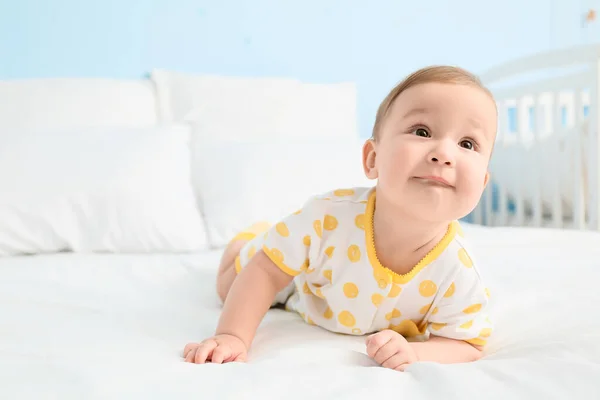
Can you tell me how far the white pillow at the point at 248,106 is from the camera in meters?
1.93

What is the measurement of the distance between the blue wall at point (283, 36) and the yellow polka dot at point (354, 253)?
1.47 m

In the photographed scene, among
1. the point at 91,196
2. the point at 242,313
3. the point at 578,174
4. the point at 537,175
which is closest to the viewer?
the point at 242,313

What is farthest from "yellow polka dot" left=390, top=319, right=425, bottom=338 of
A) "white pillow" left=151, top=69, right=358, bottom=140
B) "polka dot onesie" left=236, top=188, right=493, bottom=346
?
"white pillow" left=151, top=69, right=358, bottom=140

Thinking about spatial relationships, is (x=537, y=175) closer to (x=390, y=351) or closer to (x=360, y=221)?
(x=360, y=221)

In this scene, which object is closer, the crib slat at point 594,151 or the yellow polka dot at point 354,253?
the yellow polka dot at point 354,253

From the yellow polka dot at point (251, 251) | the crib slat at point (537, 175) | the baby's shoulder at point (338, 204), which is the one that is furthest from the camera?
the crib slat at point (537, 175)

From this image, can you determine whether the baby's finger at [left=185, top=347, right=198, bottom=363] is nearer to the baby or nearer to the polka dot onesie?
the baby

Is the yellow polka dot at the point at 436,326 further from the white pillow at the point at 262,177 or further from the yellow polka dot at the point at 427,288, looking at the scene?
the white pillow at the point at 262,177

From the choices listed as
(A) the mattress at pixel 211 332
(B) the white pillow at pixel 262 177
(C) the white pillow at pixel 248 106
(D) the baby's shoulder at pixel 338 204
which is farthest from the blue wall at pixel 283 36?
(D) the baby's shoulder at pixel 338 204

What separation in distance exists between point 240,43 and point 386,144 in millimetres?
1563

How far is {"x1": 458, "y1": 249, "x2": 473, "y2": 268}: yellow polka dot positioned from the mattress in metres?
0.12

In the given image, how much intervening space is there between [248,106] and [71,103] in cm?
55


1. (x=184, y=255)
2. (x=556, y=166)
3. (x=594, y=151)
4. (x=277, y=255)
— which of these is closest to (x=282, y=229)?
(x=277, y=255)

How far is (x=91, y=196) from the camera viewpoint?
56.8 inches
